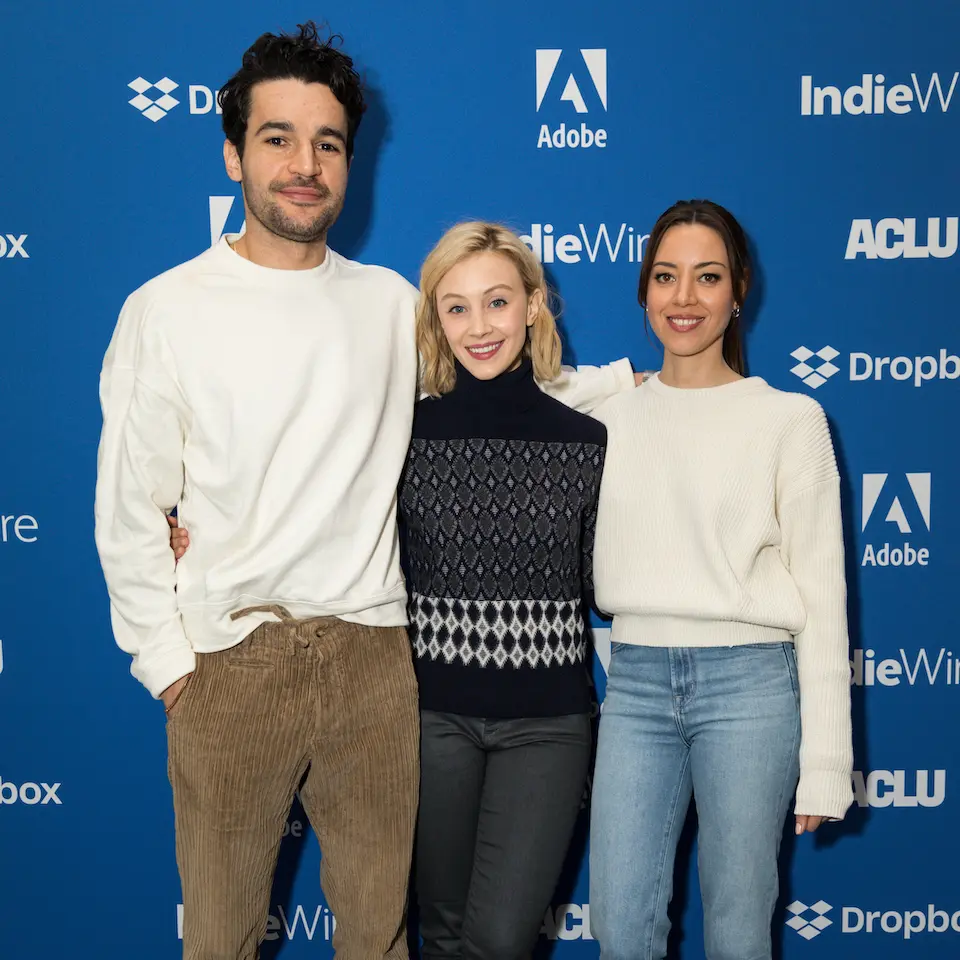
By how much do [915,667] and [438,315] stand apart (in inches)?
56.7

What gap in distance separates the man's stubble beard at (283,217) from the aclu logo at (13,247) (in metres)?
0.72

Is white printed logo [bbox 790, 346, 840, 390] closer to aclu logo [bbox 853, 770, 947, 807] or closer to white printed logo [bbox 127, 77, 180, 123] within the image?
aclu logo [bbox 853, 770, 947, 807]

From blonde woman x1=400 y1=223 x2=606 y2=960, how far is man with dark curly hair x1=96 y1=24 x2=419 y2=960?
0.24 feet

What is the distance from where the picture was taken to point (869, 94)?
226 cm

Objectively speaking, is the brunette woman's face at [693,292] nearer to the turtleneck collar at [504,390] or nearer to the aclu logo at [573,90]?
the turtleneck collar at [504,390]

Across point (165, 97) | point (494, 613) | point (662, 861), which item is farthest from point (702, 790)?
point (165, 97)

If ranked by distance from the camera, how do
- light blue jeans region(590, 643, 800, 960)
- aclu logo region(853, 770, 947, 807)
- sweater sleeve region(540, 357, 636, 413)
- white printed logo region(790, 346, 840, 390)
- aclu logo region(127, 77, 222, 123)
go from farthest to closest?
aclu logo region(853, 770, 947, 807) → white printed logo region(790, 346, 840, 390) → aclu logo region(127, 77, 222, 123) → sweater sleeve region(540, 357, 636, 413) → light blue jeans region(590, 643, 800, 960)

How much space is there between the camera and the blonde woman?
185cm

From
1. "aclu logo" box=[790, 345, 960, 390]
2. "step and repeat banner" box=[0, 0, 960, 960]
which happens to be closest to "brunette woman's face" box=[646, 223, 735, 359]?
"step and repeat banner" box=[0, 0, 960, 960]

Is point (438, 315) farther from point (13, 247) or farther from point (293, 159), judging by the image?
point (13, 247)

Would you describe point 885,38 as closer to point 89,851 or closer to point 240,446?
point 240,446

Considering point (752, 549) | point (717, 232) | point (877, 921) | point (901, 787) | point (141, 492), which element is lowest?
point (877, 921)

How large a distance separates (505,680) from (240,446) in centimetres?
64

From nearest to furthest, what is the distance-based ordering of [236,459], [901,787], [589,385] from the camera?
[236,459]
[589,385]
[901,787]
